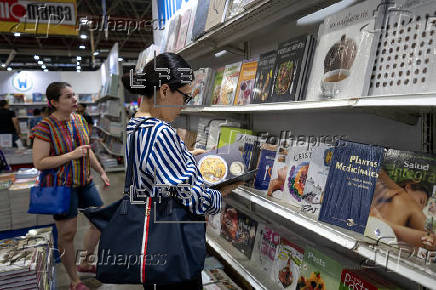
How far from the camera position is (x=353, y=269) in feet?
4.53

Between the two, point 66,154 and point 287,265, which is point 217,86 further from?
point 287,265

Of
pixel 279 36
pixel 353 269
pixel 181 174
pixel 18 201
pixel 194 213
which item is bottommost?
pixel 18 201

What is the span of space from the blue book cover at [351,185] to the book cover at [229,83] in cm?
102

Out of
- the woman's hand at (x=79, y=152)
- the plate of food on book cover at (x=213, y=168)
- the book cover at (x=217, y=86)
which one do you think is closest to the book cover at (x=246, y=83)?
the book cover at (x=217, y=86)

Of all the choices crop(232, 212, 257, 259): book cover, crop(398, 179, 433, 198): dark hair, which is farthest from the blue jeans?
crop(398, 179, 433, 198): dark hair

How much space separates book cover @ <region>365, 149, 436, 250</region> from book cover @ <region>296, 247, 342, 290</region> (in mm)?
403

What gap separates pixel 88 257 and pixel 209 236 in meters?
1.32

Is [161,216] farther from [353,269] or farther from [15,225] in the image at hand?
[15,225]

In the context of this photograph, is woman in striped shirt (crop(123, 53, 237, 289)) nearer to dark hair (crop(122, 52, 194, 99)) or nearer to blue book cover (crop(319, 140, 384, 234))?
dark hair (crop(122, 52, 194, 99))

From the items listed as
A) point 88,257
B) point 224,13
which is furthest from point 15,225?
point 224,13

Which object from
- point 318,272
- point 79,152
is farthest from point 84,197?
point 318,272

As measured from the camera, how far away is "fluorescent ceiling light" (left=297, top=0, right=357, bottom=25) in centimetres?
154

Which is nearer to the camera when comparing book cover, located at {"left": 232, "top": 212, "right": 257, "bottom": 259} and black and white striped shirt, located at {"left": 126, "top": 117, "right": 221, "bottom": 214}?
black and white striped shirt, located at {"left": 126, "top": 117, "right": 221, "bottom": 214}

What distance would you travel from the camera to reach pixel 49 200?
91.8 inches
